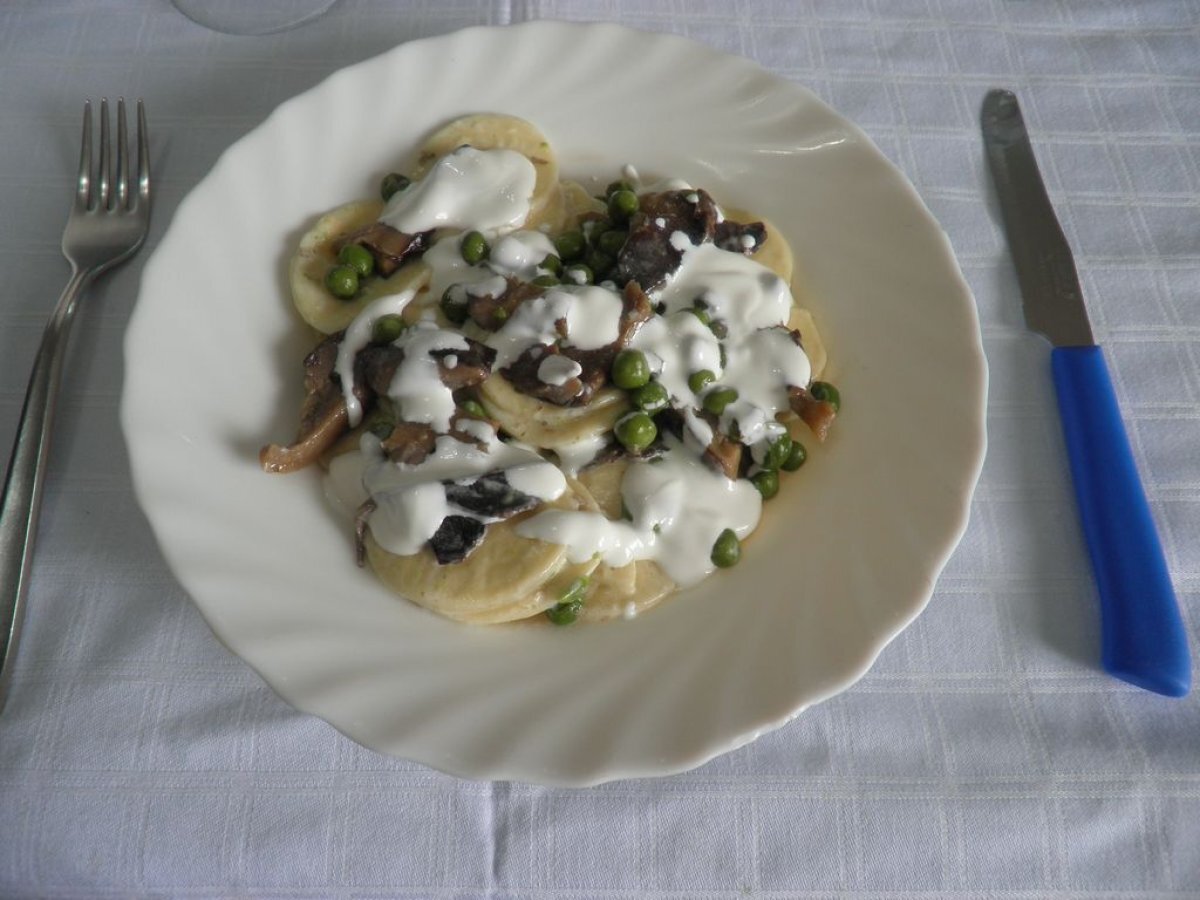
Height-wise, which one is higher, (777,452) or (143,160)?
(143,160)

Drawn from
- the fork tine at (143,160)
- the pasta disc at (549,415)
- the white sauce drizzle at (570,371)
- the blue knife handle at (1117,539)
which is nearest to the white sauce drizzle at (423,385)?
the white sauce drizzle at (570,371)

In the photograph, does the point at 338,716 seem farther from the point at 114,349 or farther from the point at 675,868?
the point at 114,349

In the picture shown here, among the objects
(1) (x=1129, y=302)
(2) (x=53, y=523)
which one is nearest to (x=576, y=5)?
(1) (x=1129, y=302)

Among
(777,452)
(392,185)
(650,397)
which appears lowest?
(777,452)

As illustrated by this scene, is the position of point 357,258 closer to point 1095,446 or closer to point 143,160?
point 143,160

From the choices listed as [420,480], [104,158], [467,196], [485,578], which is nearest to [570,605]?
[485,578]

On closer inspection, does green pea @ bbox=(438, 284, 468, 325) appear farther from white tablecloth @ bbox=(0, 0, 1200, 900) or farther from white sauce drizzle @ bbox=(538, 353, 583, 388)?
white tablecloth @ bbox=(0, 0, 1200, 900)
